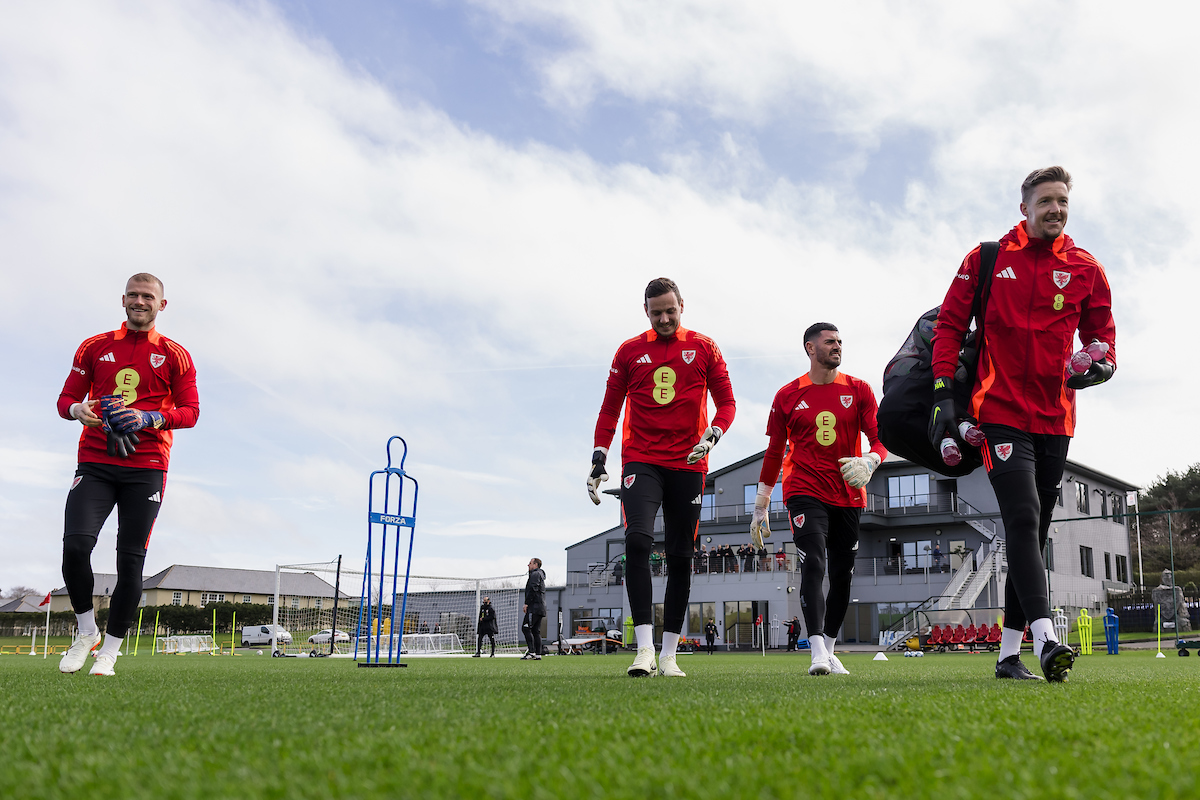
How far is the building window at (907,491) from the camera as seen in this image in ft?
138

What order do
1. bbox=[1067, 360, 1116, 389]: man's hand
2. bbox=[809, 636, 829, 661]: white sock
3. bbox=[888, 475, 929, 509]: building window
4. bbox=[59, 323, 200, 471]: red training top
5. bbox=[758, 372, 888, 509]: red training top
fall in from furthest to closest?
bbox=[888, 475, 929, 509]: building window → bbox=[758, 372, 888, 509]: red training top → bbox=[809, 636, 829, 661]: white sock → bbox=[59, 323, 200, 471]: red training top → bbox=[1067, 360, 1116, 389]: man's hand

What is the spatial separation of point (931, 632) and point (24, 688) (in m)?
27.6

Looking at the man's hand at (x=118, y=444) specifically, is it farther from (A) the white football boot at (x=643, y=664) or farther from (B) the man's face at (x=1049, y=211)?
(B) the man's face at (x=1049, y=211)

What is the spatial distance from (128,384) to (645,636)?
3505 millimetres

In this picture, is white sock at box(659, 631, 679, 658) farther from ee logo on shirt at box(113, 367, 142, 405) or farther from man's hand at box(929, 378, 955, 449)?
ee logo on shirt at box(113, 367, 142, 405)

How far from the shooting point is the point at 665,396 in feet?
18.4

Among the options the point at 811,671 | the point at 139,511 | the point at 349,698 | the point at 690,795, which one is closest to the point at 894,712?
the point at 690,795

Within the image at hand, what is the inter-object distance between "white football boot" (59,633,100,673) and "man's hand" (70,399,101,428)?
1264 millimetres

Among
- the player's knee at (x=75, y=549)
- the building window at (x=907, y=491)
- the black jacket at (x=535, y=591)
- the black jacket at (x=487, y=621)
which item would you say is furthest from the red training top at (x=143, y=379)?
the building window at (x=907, y=491)

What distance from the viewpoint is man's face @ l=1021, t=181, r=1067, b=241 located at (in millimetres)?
4266

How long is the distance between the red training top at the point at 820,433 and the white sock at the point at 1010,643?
1.81 m

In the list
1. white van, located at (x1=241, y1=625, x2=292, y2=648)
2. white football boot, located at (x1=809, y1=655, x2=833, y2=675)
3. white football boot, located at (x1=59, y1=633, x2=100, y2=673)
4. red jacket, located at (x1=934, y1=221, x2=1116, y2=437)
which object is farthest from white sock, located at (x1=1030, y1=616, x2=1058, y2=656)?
white van, located at (x1=241, y1=625, x2=292, y2=648)

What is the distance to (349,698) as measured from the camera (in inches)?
125

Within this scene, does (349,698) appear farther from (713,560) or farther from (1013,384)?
(713,560)
